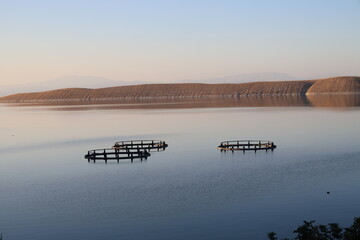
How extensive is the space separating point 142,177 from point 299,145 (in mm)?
24229

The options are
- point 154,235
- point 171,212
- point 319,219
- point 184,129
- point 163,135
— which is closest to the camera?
point 154,235

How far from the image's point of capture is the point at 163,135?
75250 millimetres

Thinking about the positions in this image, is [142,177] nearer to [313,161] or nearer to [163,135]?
[313,161]

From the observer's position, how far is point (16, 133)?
89688 mm

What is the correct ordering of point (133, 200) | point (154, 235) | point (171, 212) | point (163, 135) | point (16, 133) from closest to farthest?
point (154, 235) → point (171, 212) → point (133, 200) → point (163, 135) → point (16, 133)

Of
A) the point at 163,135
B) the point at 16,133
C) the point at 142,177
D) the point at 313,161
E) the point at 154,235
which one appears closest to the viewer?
the point at 154,235

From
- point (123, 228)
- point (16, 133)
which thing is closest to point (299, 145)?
Result: point (123, 228)

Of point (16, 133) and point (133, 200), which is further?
point (16, 133)

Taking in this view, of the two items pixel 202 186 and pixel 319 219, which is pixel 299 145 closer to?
pixel 202 186

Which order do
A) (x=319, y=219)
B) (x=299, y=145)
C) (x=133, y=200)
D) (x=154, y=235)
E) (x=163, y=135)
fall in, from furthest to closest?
(x=163, y=135), (x=299, y=145), (x=133, y=200), (x=319, y=219), (x=154, y=235)

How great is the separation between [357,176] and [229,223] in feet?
48.8

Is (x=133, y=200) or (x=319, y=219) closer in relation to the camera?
(x=319, y=219)

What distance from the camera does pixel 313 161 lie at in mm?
44688

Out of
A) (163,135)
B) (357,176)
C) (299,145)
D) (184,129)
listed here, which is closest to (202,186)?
(357,176)
